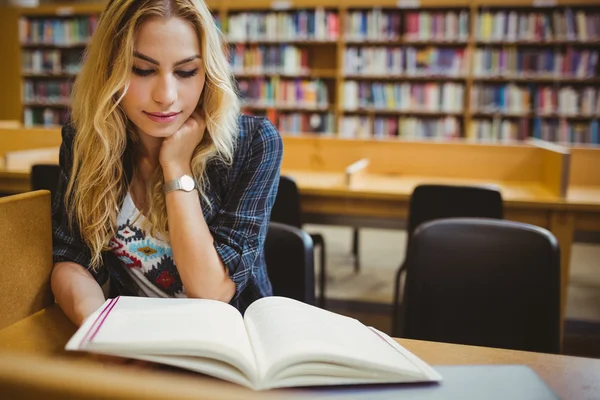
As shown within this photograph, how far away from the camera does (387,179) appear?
2.81 metres

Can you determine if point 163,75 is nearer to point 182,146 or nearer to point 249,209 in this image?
point 182,146

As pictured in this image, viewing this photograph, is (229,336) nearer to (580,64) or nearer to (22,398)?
(22,398)

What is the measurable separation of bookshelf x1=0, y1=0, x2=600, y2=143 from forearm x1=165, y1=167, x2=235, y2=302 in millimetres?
4138

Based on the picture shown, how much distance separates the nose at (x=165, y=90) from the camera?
3.02 ft

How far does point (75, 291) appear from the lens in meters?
0.87

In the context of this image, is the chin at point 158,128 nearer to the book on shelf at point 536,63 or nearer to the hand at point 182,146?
the hand at point 182,146

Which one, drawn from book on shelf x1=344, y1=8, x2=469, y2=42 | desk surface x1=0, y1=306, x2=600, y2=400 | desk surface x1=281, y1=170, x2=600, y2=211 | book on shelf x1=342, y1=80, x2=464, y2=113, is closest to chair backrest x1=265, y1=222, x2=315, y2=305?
desk surface x1=0, y1=306, x2=600, y2=400

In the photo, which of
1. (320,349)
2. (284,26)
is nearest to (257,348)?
(320,349)

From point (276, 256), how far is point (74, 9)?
5774 mm

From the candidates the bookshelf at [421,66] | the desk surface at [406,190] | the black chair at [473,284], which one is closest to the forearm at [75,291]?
the black chair at [473,284]

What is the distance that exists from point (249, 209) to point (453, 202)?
4.37 feet

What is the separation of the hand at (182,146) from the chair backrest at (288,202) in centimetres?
112

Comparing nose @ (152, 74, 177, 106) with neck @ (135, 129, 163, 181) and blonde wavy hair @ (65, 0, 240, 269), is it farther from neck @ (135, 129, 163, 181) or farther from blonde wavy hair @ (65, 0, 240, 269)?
neck @ (135, 129, 163, 181)

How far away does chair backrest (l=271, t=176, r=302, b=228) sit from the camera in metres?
2.18
